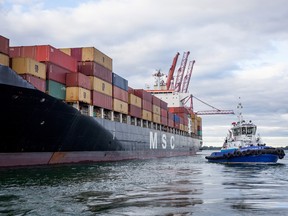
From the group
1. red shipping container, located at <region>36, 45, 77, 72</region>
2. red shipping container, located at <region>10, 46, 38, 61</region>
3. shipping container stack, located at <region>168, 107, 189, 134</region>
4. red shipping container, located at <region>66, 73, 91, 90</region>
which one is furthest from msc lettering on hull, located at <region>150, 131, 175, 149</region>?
red shipping container, located at <region>10, 46, 38, 61</region>

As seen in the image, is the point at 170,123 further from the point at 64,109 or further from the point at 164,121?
the point at 64,109

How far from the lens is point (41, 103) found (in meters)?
24.0

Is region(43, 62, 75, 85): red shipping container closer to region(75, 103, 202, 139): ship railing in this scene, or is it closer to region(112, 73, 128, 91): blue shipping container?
region(75, 103, 202, 139): ship railing

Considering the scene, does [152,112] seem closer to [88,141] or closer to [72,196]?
[88,141]

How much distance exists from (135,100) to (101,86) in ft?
37.0

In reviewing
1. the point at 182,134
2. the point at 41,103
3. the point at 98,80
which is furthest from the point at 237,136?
the point at 182,134

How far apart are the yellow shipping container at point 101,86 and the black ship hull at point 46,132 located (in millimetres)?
2773

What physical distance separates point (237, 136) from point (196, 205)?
92.6 ft

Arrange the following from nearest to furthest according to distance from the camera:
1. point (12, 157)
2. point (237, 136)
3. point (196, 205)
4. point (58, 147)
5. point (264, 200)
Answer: point (196, 205) < point (264, 200) < point (12, 157) < point (58, 147) < point (237, 136)

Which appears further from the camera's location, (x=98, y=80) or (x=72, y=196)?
(x=98, y=80)

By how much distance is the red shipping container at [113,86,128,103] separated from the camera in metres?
38.1

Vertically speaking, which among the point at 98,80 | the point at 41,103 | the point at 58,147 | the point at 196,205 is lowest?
the point at 196,205

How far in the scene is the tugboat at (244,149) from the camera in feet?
106

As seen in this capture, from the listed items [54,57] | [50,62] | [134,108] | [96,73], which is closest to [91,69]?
[96,73]
